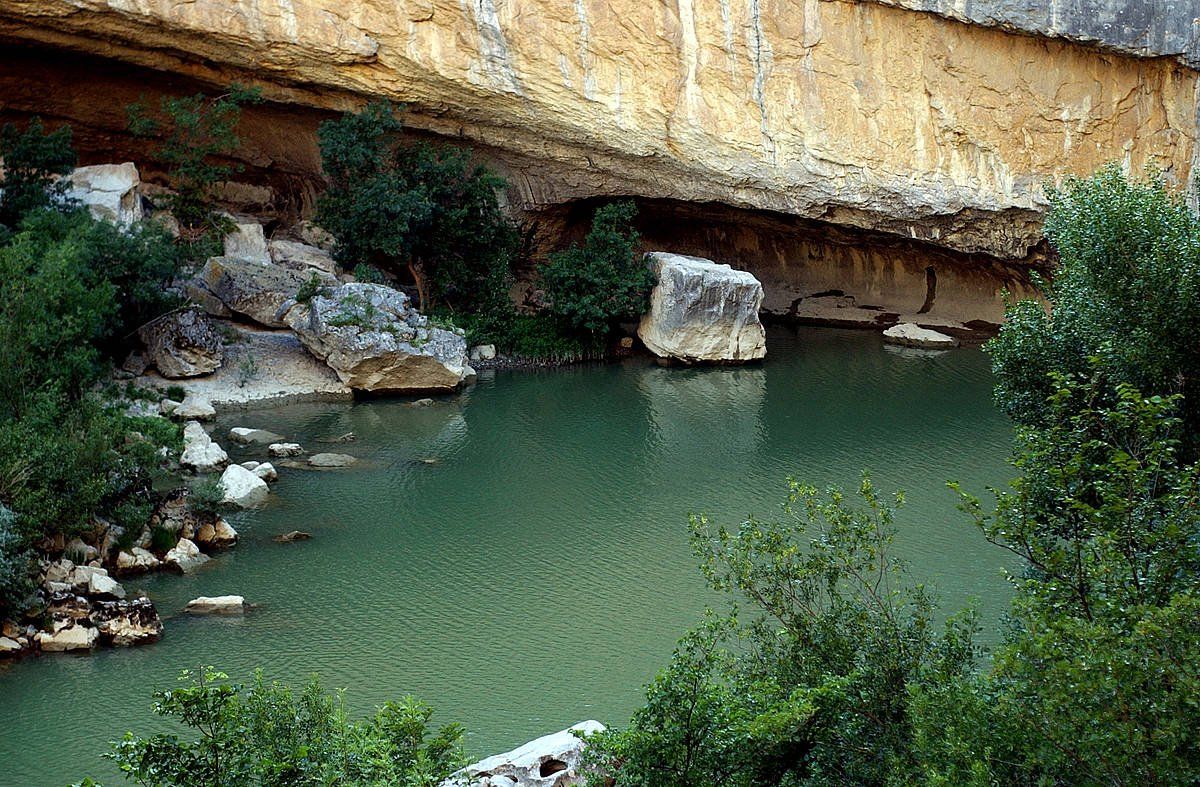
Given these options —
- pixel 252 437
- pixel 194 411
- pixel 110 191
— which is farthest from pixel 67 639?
pixel 110 191

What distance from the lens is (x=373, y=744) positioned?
7.61 m

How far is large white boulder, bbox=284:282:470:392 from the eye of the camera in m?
25.6

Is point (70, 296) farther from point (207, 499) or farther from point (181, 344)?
point (181, 344)

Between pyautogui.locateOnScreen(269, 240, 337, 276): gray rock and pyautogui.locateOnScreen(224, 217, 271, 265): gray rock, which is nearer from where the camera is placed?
pyautogui.locateOnScreen(224, 217, 271, 265): gray rock

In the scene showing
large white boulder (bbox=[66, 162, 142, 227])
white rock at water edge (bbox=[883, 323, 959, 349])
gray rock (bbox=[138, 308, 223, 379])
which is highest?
large white boulder (bbox=[66, 162, 142, 227])

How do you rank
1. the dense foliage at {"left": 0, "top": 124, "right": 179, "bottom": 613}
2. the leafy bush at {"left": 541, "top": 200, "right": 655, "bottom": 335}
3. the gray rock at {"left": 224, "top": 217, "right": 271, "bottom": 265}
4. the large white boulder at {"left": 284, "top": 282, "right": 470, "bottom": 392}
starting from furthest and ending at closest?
the leafy bush at {"left": 541, "top": 200, "right": 655, "bottom": 335}, the gray rock at {"left": 224, "top": 217, "right": 271, "bottom": 265}, the large white boulder at {"left": 284, "top": 282, "right": 470, "bottom": 392}, the dense foliage at {"left": 0, "top": 124, "right": 179, "bottom": 613}

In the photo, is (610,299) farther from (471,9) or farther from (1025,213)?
(1025,213)

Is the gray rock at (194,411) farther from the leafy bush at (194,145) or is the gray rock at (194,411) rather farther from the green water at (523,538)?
the leafy bush at (194,145)

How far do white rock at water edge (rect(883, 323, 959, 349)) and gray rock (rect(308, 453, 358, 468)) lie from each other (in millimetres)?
16952

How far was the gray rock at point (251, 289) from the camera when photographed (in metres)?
27.4

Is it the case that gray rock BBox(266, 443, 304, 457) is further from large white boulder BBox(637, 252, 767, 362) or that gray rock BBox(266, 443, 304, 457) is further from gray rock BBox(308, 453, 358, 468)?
large white boulder BBox(637, 252, 767, 362)

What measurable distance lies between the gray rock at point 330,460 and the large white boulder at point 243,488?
184 centimetres

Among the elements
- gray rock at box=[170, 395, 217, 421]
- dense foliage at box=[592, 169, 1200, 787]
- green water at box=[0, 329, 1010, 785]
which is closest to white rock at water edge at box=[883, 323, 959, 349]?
green water at box=[0, 329, 1010, 785]

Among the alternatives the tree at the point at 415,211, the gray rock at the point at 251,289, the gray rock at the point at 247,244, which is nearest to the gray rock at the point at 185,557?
the gray rock at the point at 251,289
